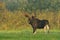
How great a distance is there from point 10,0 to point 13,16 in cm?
485

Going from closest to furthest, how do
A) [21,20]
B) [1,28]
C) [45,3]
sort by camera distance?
[1,28] < [21,20] < [45,3]

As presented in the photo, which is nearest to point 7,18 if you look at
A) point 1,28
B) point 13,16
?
point 13,16

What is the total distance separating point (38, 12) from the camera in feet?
92.2

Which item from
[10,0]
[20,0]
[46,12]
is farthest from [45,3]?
[10,0]

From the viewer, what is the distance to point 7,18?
89.2 ft

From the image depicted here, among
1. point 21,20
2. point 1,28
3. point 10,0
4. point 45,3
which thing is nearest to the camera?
point 1,28

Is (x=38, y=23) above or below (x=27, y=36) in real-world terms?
above

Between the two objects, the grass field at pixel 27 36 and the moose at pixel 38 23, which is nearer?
the grass field at pixel 27 36

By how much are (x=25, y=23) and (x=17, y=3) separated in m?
5.16

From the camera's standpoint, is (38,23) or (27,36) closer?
(27,36)

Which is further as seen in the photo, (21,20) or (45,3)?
(45,3)

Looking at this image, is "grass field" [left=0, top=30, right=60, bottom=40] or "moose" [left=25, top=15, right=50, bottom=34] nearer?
"grass field" [left=0, top=30, right=60, bottom=40]

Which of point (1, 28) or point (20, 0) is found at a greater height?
point (20, 0)

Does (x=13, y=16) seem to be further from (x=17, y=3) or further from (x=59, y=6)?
(x=59, y=6)
